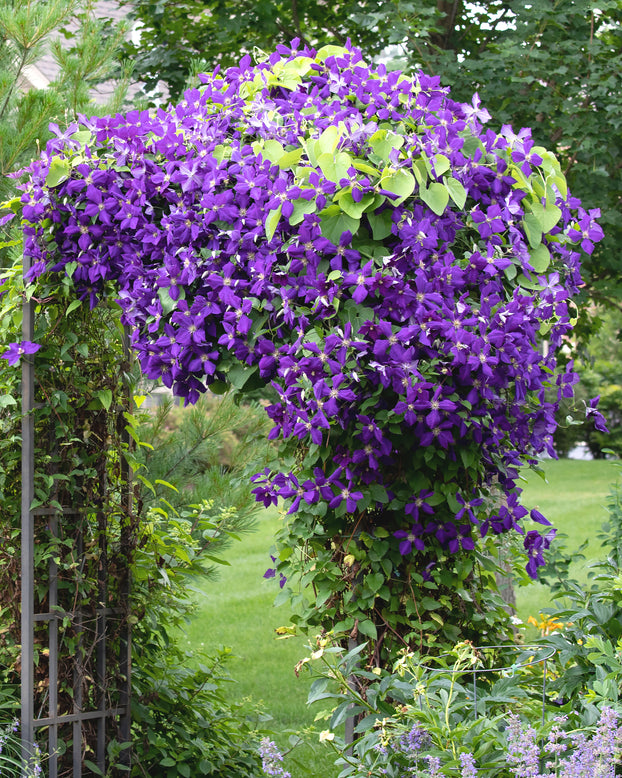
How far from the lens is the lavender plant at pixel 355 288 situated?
1969 millimetres

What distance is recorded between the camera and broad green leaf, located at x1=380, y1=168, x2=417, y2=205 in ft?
6.30

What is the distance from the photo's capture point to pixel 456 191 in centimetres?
199

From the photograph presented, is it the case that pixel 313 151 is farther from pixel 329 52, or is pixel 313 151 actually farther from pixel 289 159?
pixel 329 52

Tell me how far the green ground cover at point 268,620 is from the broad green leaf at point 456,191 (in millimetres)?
1021

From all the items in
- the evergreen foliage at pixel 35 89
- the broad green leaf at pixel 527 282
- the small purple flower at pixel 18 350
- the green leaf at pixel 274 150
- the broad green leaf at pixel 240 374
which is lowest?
the broad green leaf at pixel 240 374

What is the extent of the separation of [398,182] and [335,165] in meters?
0.15

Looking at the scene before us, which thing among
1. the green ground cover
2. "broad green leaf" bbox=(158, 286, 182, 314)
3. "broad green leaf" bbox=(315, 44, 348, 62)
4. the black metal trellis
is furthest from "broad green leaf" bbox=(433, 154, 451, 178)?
the black metal trellis

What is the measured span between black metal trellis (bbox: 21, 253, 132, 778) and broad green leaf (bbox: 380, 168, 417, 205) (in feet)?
4.19

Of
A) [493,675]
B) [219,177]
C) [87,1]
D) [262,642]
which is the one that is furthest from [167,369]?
[262,642]

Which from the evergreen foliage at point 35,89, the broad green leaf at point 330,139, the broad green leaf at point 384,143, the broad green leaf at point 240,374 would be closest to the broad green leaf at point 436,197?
the broad green leaf at point 384,143

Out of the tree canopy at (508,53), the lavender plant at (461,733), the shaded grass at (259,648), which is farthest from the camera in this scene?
the shaded grass at (259,648)

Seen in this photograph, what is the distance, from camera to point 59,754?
261 cm

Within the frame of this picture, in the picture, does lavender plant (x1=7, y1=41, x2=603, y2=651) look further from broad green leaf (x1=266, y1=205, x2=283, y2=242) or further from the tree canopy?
the tree canopy

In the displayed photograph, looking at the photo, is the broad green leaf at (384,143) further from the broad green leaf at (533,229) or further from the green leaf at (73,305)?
the green leaf at (73,305)
